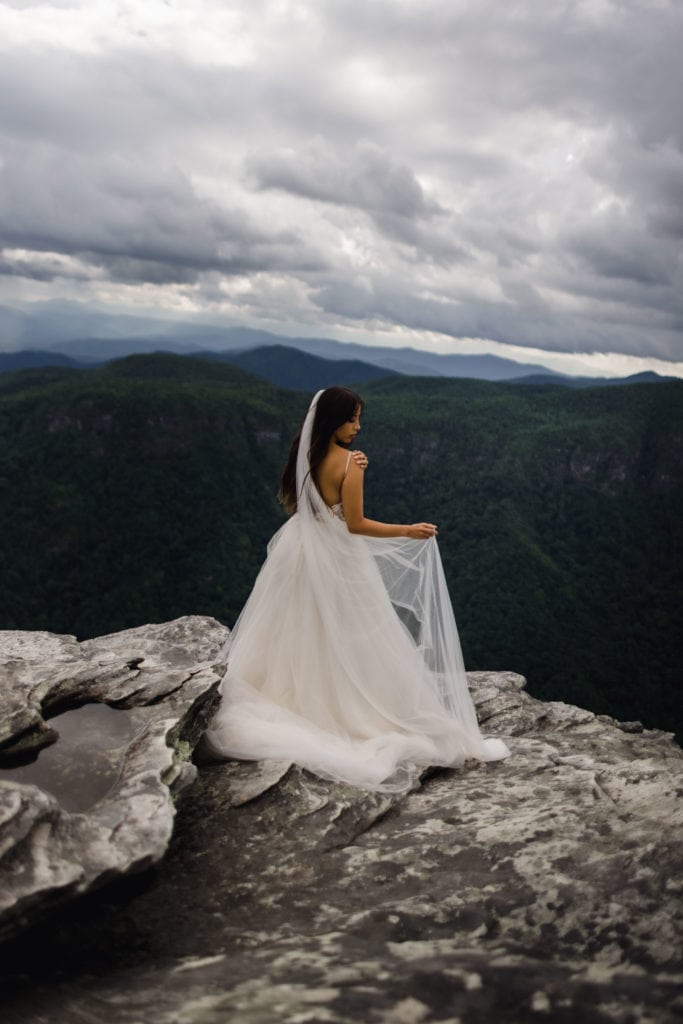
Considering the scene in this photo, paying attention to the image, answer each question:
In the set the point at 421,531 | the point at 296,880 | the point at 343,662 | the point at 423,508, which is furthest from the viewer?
the point at 423,508

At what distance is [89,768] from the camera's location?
425cm

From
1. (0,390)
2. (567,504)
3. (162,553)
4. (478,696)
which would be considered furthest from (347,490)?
(0,390)

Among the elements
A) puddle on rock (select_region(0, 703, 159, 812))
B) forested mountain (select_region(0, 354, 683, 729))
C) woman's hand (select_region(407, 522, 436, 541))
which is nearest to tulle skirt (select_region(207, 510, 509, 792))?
woman's hand (select_region(407, 522, 436, 541))

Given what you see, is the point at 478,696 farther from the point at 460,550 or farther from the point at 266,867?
the point at 460,550

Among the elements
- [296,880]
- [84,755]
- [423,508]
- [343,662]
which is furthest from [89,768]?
[423,508]

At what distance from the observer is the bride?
573cm

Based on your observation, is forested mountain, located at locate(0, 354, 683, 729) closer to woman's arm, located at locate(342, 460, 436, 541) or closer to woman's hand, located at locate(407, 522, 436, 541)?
woman's hand, located at locate(407, 522, 436, 541)

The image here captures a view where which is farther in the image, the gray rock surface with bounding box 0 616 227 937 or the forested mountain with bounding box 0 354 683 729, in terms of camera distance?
the forested mountain with bounding box 0 354 683 729

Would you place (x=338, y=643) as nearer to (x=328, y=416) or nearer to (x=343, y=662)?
(x=343, y=662)

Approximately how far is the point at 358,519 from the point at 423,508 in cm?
9743

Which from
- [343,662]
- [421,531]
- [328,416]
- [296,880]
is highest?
[328,416]

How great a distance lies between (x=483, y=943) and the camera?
3062mm

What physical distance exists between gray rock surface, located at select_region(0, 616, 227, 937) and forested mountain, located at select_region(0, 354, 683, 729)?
63019mm

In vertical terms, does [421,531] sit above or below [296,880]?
above
